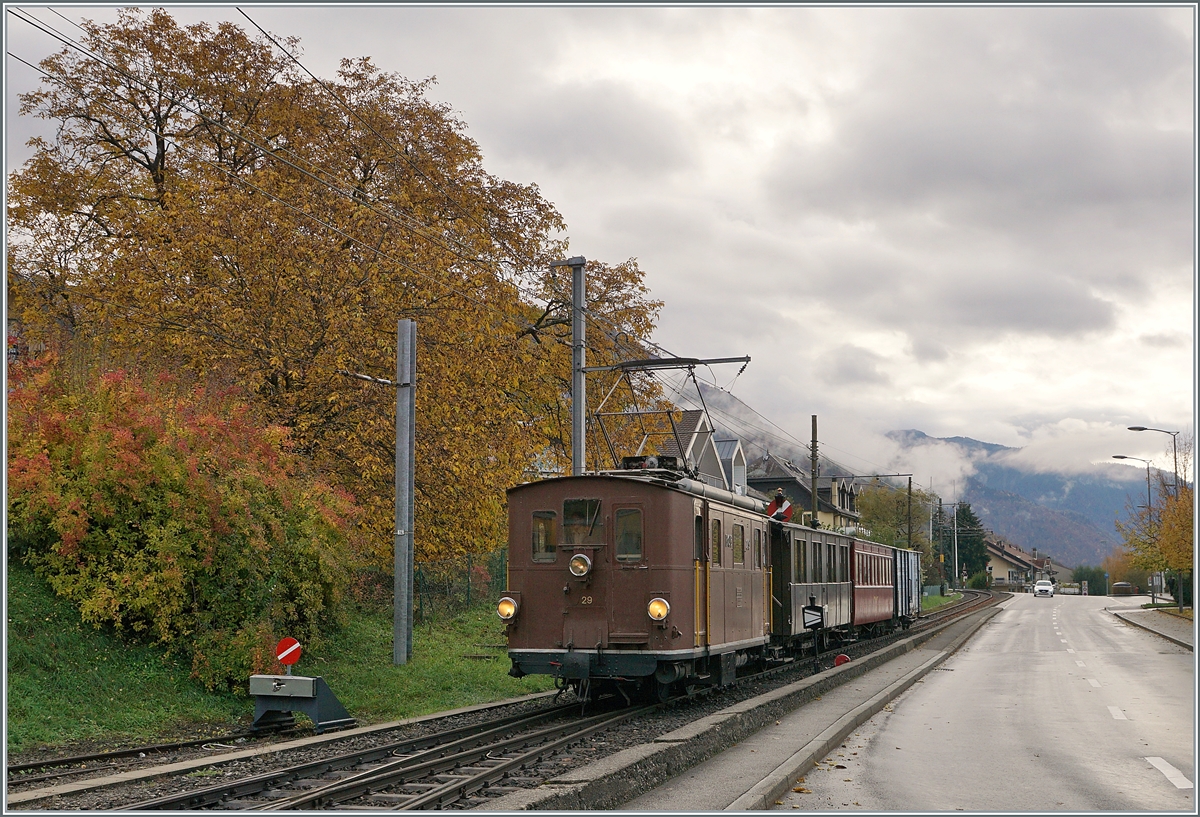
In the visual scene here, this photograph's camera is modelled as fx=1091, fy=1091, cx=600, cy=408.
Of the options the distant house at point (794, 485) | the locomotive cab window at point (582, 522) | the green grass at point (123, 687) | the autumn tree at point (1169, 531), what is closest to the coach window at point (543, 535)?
the locomotive cab window at point (582, 522)

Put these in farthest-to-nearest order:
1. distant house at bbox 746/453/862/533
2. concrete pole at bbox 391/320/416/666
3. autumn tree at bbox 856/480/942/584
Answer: distant house at bbox 746/453/862/533 < autumn tree at bbox 856/480/942/584 < concrete pole at bbox 391/320/416/666

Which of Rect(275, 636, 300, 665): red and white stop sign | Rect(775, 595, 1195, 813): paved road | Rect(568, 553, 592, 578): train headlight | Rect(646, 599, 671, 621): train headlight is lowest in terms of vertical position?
Rect(775, 595, 1195, 813): paved road

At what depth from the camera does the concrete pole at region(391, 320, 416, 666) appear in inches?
707

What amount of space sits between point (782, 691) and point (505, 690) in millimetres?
5182

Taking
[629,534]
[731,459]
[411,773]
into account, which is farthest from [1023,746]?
[731,459]

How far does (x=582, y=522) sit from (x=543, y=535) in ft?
2.02

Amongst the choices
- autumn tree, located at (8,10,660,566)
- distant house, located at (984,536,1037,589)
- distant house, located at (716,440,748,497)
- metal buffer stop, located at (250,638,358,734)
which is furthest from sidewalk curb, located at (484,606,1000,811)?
distant house, located at (984,536,1037,589)

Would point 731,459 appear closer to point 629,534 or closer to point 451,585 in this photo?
point 451,585

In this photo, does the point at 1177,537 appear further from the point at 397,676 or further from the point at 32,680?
the point at 32,680

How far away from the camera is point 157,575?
14.1 metres

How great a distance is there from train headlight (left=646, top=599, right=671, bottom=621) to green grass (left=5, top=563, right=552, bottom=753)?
149 inches

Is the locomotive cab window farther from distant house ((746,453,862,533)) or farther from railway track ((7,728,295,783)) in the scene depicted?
distant house ((746,453,862,533))

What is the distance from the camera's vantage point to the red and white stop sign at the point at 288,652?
13.3 m

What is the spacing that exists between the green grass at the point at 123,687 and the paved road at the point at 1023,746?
686 centimetres
